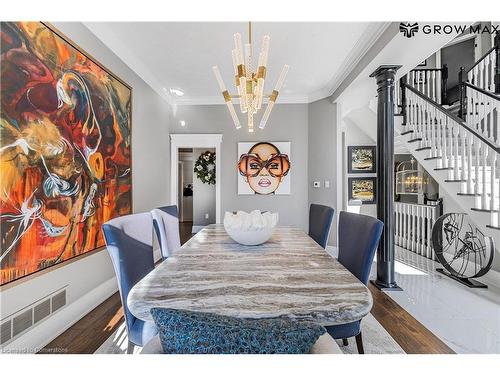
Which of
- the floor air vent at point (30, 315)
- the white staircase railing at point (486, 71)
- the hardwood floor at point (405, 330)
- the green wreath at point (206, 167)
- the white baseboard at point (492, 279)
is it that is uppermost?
the white staircase railing at point (486, 71)

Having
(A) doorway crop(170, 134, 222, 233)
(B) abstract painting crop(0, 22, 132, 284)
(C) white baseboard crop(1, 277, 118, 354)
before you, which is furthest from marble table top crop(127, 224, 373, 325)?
(A) doorway crop(170, 134, 222, 233)

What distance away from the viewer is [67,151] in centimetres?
201

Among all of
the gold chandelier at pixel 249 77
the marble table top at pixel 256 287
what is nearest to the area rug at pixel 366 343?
the marble table top at pixel 256 287

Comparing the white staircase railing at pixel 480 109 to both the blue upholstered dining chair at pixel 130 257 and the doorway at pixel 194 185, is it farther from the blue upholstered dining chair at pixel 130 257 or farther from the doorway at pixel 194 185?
the blue upholstered dining chair at pixel 130 257

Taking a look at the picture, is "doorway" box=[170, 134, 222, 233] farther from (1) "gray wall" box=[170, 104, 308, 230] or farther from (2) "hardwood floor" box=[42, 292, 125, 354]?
(2) "hardwood floor" box=[42, 292, 125, 354]

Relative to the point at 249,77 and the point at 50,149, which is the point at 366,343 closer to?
the point at 249,77

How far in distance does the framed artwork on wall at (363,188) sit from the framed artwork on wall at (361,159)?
0.20 meters

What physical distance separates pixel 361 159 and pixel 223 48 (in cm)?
398

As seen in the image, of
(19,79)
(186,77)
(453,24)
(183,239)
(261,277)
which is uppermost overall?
(186,77)

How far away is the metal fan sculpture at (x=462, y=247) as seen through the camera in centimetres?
305

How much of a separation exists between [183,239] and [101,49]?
3830mm

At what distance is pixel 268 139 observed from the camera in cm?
450
